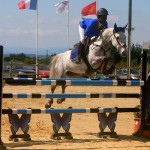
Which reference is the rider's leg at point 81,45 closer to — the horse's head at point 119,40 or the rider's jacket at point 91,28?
the rider's jacket at point 91,28

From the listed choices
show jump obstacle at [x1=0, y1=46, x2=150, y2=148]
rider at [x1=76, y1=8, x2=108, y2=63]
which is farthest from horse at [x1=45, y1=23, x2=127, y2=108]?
show jump obstacle at [x1=0, y1=46, x2=150, y2=148]

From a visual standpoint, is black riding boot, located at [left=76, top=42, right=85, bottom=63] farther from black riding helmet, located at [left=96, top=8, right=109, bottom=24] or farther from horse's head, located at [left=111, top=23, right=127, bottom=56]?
horse's head, located at [left=111, top=23, right=127, bottom=56]

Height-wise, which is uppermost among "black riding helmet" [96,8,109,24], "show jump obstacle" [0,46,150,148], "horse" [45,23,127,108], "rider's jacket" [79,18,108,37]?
"black riding helmet" [96,8,109,24]

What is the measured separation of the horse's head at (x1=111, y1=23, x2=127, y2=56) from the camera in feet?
25.0

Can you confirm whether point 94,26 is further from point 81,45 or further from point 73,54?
point 73,54

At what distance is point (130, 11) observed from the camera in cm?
2723

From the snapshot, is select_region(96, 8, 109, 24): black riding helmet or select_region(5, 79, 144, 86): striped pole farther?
select_region(96, 8, 109, 24): black riding helmet

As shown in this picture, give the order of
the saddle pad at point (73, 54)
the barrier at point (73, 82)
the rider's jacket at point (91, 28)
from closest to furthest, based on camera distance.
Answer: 1. the barrier at point (73, 82)
2. the rider's jacket at point (91, 28)
3. the saddle pad at point (73, 54)

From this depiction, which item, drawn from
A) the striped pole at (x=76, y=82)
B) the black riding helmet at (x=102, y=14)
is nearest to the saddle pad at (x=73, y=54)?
the black riding helmet at (x=102, y=14)

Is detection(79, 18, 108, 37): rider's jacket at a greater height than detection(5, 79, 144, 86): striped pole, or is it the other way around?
detection(79, 18, 108, 37): rider's jacket

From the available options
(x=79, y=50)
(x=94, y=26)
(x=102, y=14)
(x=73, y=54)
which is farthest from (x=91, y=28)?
(x=73, y=54)

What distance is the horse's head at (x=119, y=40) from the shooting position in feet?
25.0

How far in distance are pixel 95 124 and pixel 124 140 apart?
6.50ft

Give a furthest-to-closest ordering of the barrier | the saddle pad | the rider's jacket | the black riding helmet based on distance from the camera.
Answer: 1. the saddle pad
2. the rider's jacket
3. the black riding helmet
4. the barrier
